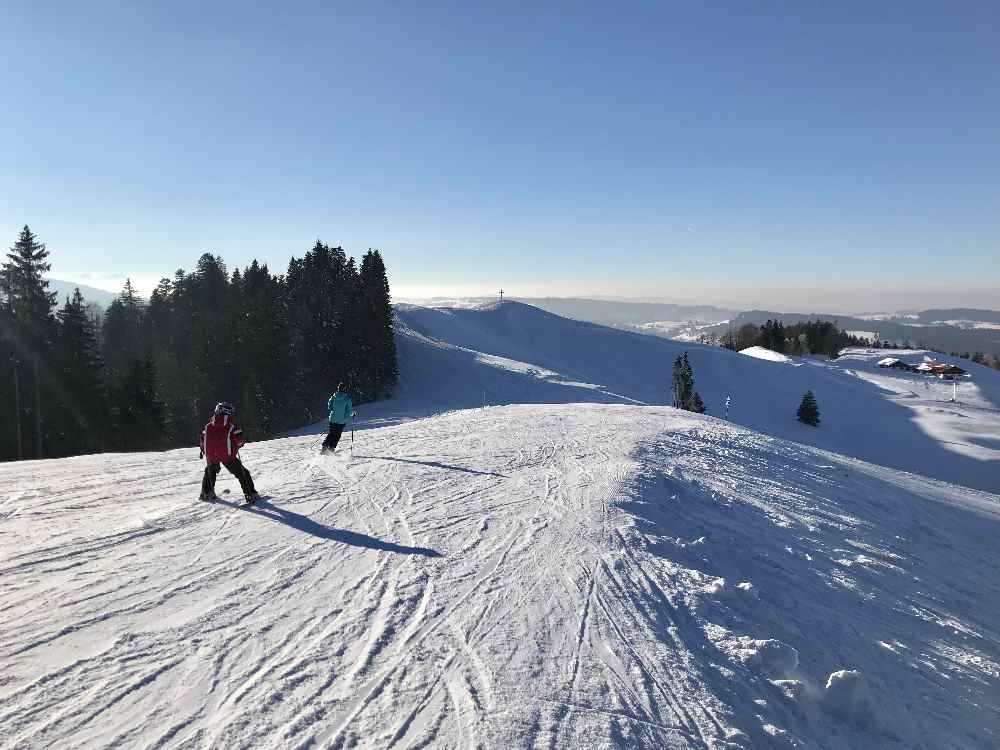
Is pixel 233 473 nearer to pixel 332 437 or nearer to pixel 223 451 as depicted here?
pixel 223 451

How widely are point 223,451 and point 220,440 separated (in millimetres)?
215

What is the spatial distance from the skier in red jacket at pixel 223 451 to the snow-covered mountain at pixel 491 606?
57 cm

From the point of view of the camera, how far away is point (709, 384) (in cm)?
7400

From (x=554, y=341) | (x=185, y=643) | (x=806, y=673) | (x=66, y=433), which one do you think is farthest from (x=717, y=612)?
(x=554, y=341)

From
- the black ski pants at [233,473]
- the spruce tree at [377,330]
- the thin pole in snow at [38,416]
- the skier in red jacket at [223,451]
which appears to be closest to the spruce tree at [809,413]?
the spruce tree at [377,330]

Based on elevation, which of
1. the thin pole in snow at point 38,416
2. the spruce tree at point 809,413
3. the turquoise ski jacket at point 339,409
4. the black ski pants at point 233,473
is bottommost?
the spruce tree at point 809,413

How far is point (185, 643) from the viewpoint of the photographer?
511 centimetres

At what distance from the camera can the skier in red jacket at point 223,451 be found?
9547 millimetres

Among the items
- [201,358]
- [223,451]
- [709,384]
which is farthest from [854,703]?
[709,384]

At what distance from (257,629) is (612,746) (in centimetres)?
375

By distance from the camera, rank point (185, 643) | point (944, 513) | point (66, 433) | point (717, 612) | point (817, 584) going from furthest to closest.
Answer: point (66, 433) → point (944, 513) → point (817, 584) → point (717, 612) → point (185, 643)

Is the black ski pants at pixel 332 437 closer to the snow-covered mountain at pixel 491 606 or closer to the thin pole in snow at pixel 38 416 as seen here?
the snow-covered mountain at pixel 491 606

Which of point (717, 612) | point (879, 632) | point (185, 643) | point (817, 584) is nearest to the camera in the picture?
point (185, 643)

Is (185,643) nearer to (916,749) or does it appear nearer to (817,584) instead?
(916,749)
